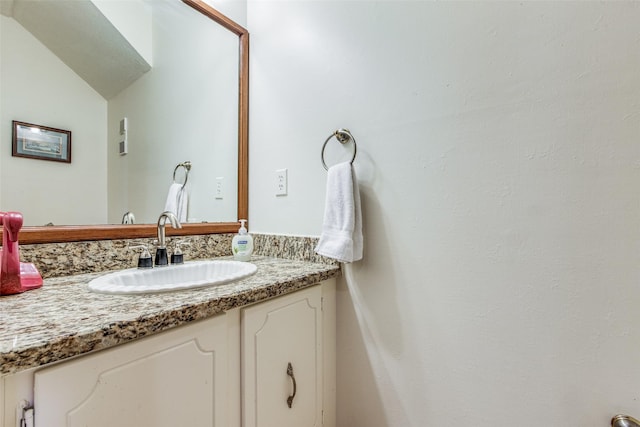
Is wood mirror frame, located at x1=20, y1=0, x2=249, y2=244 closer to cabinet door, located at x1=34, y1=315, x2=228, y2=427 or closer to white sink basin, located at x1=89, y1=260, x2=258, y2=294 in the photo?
white sink basin, located at x1=89, y1=260, x2=258, y2=294

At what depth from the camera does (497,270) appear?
720mm

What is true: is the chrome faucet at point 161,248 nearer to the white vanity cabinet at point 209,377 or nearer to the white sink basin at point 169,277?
the white sink basin at point 169,277

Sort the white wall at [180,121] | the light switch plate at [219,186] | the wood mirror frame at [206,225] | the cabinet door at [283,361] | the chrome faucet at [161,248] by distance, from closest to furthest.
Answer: the cabinet door at [283,361] → the wood mirror frame at [206,225] → the chrome faucet at [161,248] → the white wall at [180,121] → the light switch plate at [219,186]

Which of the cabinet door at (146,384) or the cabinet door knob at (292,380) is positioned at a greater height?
the cabinet door at (146,384)

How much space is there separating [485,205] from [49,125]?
133 cm

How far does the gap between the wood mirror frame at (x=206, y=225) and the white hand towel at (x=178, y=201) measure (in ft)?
0.28

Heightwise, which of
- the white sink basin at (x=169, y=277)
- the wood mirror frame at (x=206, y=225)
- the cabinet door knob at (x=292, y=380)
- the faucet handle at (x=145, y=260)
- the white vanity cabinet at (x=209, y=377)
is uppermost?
the wood mirror frame at (x=206, y=225)

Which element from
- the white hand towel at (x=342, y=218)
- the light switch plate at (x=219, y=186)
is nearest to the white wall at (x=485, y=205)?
the white hand towel at (x=342, y=218)

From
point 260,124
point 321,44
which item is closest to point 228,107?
point 260,124

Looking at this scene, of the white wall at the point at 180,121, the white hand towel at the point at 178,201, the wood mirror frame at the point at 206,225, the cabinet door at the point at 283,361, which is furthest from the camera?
the white hand towel at the point at 178,201

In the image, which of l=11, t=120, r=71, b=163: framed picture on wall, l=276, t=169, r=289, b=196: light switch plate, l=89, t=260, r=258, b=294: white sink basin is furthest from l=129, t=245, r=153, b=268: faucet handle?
l=276, t=169, r=289, b=196: light switch plate

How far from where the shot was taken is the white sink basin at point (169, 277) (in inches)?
26.1

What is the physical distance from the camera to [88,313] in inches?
20.8

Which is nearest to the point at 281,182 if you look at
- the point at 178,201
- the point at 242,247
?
the point at 242,247
